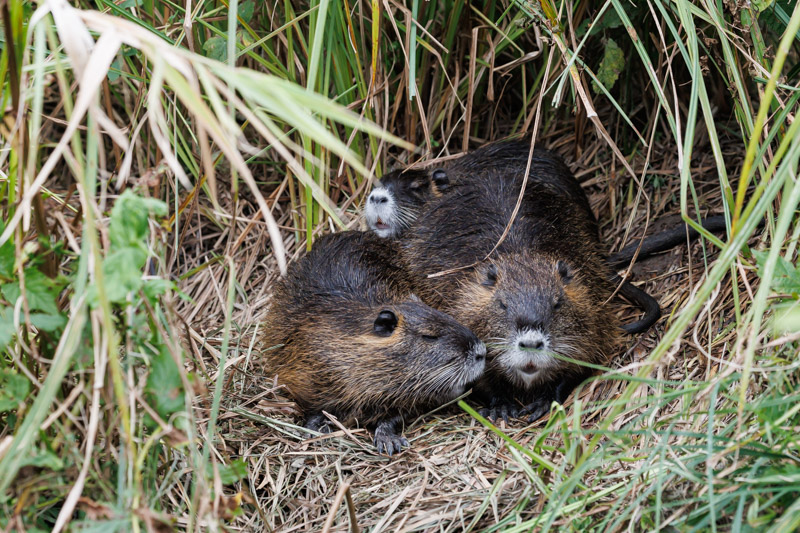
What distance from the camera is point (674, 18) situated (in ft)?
12.3

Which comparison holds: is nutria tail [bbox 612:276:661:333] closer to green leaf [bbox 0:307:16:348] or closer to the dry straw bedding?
the dry straw bedding

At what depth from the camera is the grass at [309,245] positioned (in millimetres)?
2072

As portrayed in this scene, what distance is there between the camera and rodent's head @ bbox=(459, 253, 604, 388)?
3.52m

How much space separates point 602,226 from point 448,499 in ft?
7.55

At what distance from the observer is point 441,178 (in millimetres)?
4449

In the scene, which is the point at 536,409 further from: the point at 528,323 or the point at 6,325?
the point at 6,325

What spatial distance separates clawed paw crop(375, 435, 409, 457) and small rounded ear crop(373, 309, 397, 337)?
0.43 m

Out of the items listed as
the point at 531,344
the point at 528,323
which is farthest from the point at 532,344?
the point at 528,323

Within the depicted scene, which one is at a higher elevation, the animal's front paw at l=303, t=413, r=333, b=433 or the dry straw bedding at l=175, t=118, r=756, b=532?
the dry straw bedding at l=175, t=118, r=756, b=532

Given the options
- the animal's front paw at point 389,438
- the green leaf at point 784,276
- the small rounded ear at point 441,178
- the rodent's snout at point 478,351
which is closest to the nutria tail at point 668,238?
the small rounded ear at point 441,178

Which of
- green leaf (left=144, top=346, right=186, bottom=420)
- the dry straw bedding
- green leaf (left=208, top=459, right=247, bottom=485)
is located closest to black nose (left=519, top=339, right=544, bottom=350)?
the dry straw bedding

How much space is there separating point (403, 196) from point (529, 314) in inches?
46.1

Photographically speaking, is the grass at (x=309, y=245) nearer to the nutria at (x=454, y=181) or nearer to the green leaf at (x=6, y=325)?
the green leaf at (x=6, y=325)

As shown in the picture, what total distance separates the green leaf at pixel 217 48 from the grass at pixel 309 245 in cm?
1
